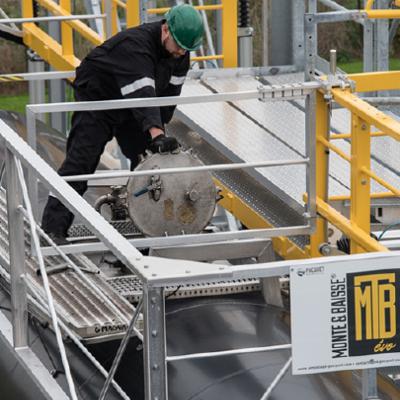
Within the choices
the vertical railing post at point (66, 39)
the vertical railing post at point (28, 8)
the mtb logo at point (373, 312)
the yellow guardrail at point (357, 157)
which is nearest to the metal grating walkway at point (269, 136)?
the yellow guardrail at point (357, 157)

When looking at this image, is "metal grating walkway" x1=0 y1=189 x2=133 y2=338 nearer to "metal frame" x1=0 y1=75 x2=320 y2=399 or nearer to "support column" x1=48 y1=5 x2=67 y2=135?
"metal frame" x1=0 y1=75 x2=320 y2=399

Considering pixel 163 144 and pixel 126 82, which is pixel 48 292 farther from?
pixel 126 82

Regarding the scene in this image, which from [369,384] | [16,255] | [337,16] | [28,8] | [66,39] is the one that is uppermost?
[337,16]

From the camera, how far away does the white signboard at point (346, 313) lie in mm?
5371

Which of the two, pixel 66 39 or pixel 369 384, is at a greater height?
pixel 66 39

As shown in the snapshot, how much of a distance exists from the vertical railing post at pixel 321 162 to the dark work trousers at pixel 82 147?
1.11m

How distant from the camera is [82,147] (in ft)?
27.4

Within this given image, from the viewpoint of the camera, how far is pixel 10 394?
7.25 meters

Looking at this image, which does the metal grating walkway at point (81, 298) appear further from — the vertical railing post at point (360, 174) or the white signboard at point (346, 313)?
the white signboard at point (346, 313)

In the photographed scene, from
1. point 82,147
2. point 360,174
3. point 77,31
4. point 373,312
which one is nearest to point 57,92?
point 77,31

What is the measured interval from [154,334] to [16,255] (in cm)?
178

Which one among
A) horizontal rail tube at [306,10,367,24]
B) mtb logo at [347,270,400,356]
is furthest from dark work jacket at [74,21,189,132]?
mtb logo at [347,270,400,356]

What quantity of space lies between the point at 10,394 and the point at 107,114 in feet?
6.55

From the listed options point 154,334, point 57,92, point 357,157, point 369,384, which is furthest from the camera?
point 57,92
